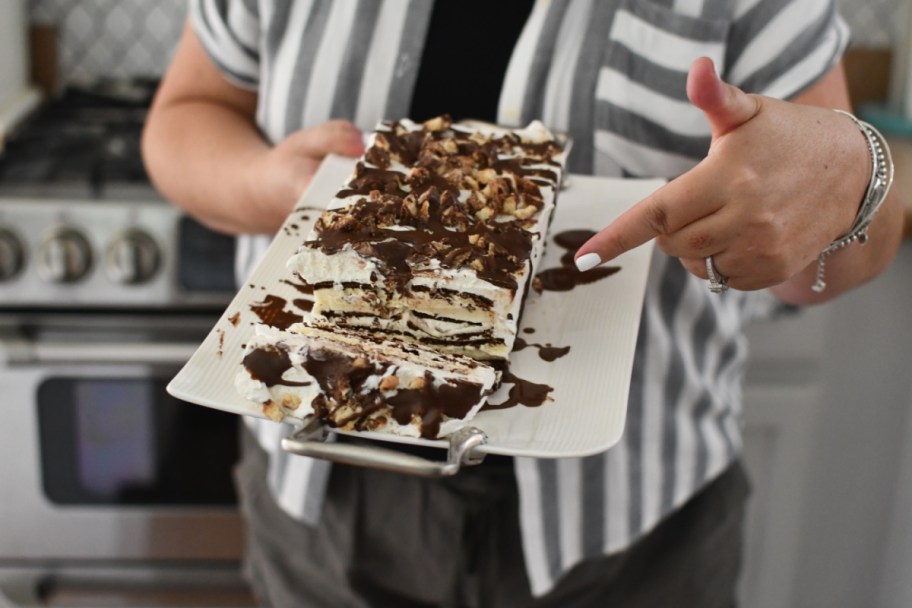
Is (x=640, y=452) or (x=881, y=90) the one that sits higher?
(x=881, y=90)

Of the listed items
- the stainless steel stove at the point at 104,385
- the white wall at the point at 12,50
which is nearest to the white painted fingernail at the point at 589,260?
the stainless steel stove at the point at 104,385

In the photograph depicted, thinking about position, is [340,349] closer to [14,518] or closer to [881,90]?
[14,518]

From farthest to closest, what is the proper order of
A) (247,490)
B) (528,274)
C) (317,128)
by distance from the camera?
(247,490)
(317,128)
(528,274)

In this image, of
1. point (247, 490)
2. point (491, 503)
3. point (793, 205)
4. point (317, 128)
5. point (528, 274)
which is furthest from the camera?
point (247, 490)

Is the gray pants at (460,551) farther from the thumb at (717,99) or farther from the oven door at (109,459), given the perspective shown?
the thumb at (717,99)

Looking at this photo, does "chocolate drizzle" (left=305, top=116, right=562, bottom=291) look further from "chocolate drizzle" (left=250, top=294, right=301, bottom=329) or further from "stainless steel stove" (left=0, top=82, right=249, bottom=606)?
"stainless steel stove" (left=0, top=82, right=249, bottom=606)

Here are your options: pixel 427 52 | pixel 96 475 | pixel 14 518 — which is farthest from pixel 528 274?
pixel 14 518

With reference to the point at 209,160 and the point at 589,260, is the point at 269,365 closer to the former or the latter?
the point at 589,260

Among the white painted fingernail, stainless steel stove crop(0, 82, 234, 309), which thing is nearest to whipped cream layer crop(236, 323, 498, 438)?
the white painted fingernail
